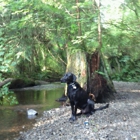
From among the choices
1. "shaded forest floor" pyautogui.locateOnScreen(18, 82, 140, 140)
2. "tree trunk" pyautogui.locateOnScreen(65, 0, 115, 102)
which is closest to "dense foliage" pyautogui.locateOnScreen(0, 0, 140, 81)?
"tree trunk" pyautogui.locateOnScreen(65, 0, 115, 102)

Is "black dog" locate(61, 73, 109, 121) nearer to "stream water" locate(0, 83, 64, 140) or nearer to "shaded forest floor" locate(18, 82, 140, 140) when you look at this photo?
"shaded forest floor" locate(18, 82, 140, 140)

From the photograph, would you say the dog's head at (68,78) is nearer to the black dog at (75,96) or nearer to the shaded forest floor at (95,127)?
the black dog at (75,96)

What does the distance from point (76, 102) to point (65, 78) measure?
2.82ft

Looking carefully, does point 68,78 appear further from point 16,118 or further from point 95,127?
point 16,118

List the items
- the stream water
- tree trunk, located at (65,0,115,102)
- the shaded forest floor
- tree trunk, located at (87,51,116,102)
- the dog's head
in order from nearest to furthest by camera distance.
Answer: the shaded forest floor
the stream water
the dog's head
tree trunk, located at (65,0,115,102)
tree trunk, located at (87,51,116,102)

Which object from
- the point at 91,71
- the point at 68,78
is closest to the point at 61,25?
the point at 91,71

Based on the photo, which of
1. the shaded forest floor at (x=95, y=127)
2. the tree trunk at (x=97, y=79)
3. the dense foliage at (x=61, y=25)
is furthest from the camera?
the tree trunk at (x=97, y=79)

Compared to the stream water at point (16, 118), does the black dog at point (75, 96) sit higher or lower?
higher

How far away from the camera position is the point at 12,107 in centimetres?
1136

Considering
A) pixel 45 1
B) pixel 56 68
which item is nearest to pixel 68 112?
pixel 45 1

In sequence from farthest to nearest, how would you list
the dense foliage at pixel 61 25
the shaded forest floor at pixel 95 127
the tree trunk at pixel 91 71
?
the tree trunk at pixel 91 71 → the dense foliage at pixel 61 25 → the shaded forest floor at pixel 95 127

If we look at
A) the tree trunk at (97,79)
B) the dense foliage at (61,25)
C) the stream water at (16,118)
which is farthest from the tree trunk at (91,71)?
the stream water at (16,118)

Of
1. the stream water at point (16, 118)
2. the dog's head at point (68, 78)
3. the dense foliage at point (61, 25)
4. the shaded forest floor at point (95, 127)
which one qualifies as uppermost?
the dense foliage at point (61, 25)

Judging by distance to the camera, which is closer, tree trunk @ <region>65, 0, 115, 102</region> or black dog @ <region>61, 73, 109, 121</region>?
black dog @ <region>61, 73, 109, 121</region>
